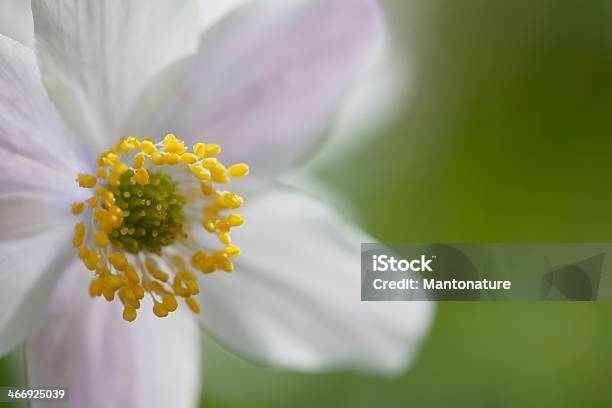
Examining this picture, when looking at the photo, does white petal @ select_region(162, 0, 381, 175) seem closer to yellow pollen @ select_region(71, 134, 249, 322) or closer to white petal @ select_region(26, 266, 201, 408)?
yellow pollen @ select_region(71, 134, 249, 322)

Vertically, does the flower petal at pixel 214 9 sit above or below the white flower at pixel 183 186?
above

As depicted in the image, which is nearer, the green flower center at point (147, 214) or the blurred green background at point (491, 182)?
the green flower center at point (147, 214)

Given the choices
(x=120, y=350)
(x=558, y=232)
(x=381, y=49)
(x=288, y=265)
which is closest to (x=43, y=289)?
(x=120, y=350)

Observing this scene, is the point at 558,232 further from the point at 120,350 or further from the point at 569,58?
the point at 120,350

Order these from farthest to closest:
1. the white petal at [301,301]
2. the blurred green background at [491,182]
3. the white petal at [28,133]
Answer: the blurred green background at [491,182] → the white petal at [301,301] → the white petal at [28,133]

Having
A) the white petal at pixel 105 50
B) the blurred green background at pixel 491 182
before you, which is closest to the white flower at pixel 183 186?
the white petal at pixel 105 50

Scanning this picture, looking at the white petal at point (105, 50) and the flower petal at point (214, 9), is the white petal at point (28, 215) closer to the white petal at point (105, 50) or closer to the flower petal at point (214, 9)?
the white petal at point (105, 50)
